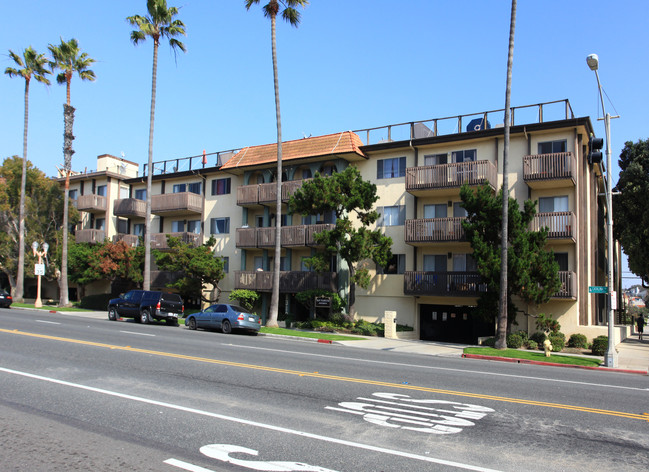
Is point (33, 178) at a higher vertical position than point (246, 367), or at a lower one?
higher

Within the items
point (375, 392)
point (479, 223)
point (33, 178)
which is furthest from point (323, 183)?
point (33, 178)

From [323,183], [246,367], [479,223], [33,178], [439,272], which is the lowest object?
[246,367]

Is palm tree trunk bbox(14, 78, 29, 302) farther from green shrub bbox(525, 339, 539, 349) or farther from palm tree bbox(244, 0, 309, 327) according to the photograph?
green shrub bbox(525, 339, 539, 349)

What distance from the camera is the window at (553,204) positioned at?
87.2 ft

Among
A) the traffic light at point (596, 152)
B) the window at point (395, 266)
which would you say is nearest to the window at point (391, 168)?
the window at point (395, 266)

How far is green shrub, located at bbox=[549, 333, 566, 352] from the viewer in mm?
22797

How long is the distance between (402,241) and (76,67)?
28.5 m

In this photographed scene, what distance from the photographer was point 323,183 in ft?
92.4

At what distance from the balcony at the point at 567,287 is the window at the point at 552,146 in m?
6.30

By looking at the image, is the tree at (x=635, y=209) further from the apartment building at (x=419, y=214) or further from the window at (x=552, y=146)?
the window at (x=552, y=146)

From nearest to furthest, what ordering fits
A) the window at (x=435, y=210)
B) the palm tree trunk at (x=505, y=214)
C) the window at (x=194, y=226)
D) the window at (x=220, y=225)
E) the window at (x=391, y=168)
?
1. the palm tree trunk at (x=505, y=214)
2. the window at (x=435, y=210)
3. the window at (x=391, y=168)
4. the window at (x=220, y=225)
5. the window at (x=194, y=226)

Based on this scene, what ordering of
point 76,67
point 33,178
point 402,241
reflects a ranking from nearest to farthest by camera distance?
point 402,241 < point 76,67 < point 33,178

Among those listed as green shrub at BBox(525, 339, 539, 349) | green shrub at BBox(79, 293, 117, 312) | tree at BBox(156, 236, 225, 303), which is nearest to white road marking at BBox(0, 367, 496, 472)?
green shrub at BBox(525, 339, 539, 349)

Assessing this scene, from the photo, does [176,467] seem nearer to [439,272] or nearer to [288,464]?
[288,464]
